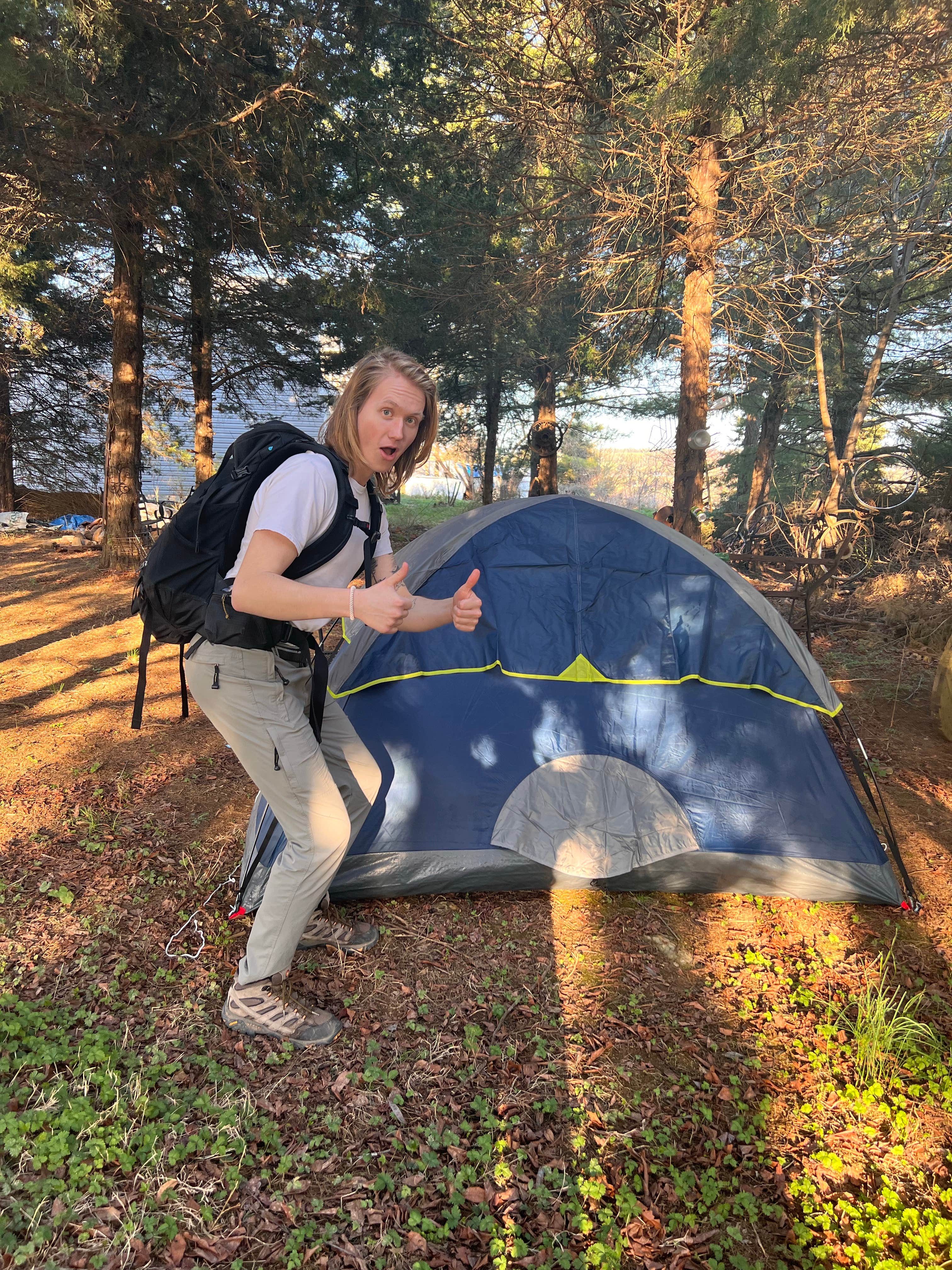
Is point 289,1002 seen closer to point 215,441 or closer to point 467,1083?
point 467,1083

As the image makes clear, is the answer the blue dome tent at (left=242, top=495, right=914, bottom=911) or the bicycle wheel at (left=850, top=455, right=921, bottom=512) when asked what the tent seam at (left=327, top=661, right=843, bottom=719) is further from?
the bicycle wheel at (left=850, top=455, right=921, bottom=512)

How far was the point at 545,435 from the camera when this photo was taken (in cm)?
1655

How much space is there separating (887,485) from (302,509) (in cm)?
1329

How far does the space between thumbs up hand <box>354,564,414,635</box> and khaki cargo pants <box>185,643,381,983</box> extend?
1.63 feet

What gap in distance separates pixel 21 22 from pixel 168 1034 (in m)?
6.74

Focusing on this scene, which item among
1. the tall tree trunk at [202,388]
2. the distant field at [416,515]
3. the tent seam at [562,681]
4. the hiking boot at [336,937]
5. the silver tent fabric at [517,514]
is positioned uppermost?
the tall tree trunk at [202,388]

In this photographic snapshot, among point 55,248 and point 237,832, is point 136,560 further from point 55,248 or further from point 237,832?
point 237,832

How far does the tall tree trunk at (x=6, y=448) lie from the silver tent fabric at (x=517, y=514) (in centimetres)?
1357

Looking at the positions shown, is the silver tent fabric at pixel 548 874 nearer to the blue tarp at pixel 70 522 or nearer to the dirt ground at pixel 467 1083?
the dirt ground at pixel 467 1083

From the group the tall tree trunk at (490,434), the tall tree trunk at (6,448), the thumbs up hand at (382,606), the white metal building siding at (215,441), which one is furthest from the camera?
the white metal building siding at (215,441)

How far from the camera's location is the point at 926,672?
675 centimetres

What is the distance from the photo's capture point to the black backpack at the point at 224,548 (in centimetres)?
217

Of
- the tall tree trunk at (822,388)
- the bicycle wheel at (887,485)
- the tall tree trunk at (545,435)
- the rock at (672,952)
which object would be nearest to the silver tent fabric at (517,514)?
the rock at (672,952)

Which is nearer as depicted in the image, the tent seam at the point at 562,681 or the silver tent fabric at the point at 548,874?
the silver tent fabric at the point at 548,874
